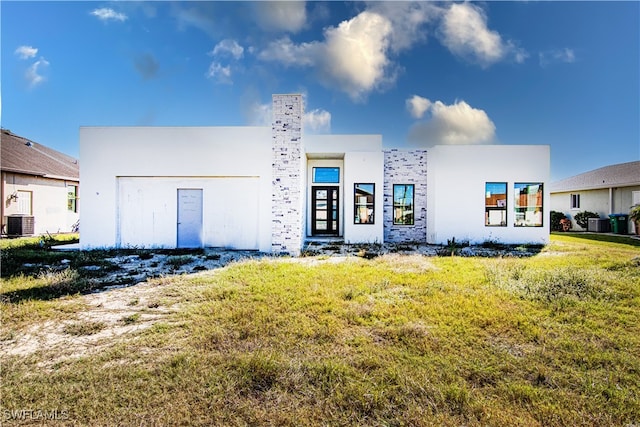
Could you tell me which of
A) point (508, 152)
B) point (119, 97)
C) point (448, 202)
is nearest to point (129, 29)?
point (119, 97)

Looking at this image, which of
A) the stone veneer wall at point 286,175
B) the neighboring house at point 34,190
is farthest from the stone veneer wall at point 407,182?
the neighboring house at point 34,190

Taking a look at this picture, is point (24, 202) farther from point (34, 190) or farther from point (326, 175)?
point (326, 175)

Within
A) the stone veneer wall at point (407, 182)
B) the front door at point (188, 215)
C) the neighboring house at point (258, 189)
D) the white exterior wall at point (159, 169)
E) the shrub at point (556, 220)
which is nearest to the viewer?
the neighboring house at point (258, 189)

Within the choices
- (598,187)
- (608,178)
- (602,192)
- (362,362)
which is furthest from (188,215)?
(608,178)

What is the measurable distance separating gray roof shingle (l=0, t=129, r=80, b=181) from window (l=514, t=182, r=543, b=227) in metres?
24.4

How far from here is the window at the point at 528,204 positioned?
13852 millimetres

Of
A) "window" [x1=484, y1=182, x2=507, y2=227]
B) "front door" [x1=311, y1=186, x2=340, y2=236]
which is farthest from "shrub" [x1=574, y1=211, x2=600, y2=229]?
"front door" [x1=311, y1=186, x2=340, y2=236]

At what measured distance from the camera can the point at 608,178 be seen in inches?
859

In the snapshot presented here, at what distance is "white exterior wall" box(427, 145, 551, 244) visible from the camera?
1376cm

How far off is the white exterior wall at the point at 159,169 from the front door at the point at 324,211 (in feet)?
15.7

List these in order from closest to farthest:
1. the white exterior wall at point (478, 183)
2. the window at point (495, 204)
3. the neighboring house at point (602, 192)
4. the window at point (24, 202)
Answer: the white exterior wall at point (478, 183)
the window at point (495, 204)
the window at point (24, 202)
the neighboring house at point (602, 192)

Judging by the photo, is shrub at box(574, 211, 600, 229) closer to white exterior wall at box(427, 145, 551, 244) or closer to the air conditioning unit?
white exterior wall at box(427, 145, 551, 244)

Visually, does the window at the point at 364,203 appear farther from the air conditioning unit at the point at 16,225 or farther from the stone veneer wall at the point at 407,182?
the air conditioning unit at the point at 16,225

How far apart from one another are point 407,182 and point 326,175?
13.1 ft
